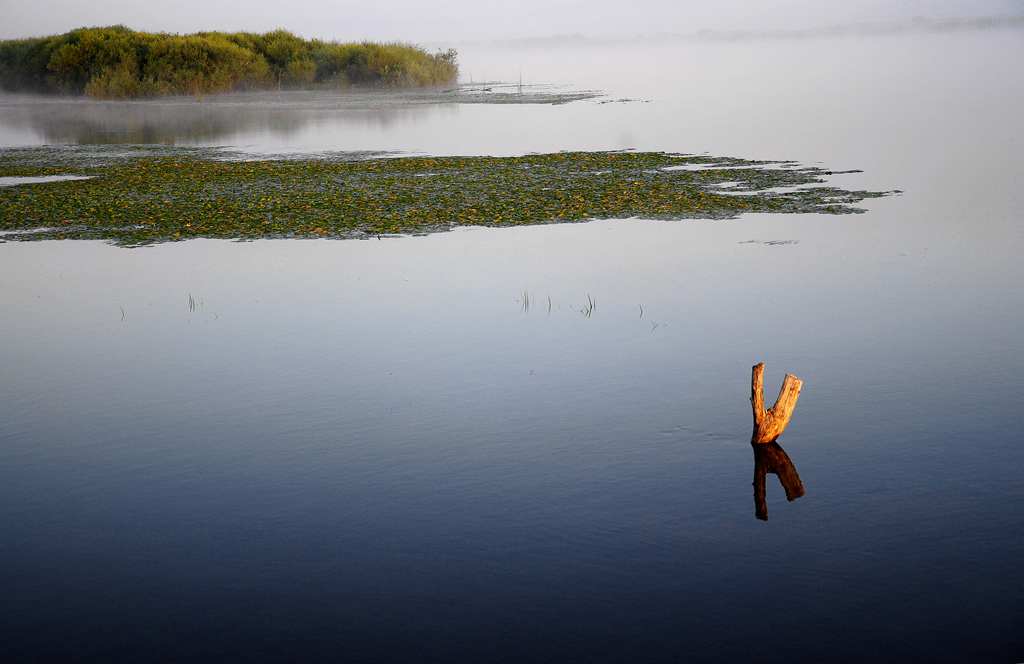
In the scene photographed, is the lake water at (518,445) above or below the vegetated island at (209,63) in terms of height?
below

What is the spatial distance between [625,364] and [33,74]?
105m

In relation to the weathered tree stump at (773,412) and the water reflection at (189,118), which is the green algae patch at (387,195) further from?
the water reflection at (189,118)

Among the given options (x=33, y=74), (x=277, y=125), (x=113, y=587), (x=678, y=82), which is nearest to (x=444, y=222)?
(x=113, y=587)

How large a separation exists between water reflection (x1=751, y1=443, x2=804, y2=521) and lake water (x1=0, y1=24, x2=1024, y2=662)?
12 cm

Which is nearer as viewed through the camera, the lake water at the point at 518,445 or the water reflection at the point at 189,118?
the lake water at the point at 518,445

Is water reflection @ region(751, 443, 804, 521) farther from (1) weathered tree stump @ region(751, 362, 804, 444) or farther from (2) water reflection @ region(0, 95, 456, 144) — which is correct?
(2) water reflection @ region(0, 95, 456, 144)

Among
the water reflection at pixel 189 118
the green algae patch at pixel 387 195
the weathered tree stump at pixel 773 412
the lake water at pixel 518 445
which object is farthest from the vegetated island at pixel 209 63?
the weathered tree stump at pixel 773 412

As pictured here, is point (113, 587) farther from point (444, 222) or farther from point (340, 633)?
point (444, 222)

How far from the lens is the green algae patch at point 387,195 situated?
2791 cm

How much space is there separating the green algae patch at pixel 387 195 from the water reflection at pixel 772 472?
14943mm

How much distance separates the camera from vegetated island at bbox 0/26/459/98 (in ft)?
314

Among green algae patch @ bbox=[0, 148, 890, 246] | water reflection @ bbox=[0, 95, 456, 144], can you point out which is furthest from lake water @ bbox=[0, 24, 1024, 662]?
water reflection @ bbox=[0, 95, 456, 144]

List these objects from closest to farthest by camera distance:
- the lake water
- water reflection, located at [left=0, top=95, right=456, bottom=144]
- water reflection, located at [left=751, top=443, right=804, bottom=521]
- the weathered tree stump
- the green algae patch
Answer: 1. the lake water
2. water reflection, located at [left=751, top=443, right=804, bottom=521]
3. the weathered tree stump
4. the green algae patch
5. water reflection, located at [left=0, top=95, right=456, bottom=144]

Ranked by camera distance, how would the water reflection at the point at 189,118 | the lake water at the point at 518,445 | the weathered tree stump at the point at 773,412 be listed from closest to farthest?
the lake water at the point at 518,445 < the weathered tree stump at the point at 773,412 < the water reflection at the point at 189,118
